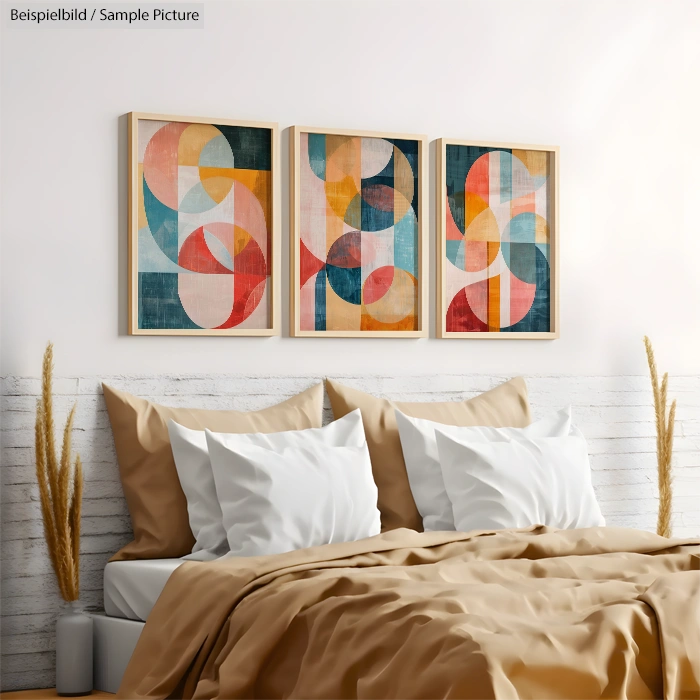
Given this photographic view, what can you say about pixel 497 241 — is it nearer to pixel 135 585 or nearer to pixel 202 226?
pixel 202 226

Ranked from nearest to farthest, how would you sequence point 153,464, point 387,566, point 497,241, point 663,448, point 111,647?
1. point 387,566
2. point 111,647
3. point 153,464
4. point 497,241
5. point 663,448

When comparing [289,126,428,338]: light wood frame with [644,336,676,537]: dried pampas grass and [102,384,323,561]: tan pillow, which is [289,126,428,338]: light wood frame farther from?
[644,336,676,537]: dried pampas grass

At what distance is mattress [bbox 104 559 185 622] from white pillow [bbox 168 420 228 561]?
11cm

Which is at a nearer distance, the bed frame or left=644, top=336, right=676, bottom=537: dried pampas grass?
the bed frame

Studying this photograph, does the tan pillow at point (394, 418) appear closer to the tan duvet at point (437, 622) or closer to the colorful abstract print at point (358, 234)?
the colorful abstract print at point (358, 234)

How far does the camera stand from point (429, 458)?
388 cm

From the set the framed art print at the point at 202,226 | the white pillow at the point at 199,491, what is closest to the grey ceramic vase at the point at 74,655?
the white pillow at the point at 199,491

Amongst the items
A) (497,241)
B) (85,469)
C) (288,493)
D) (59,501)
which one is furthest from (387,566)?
(497,241)

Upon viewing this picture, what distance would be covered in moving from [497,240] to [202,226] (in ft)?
4.07

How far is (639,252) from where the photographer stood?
468 centimetres

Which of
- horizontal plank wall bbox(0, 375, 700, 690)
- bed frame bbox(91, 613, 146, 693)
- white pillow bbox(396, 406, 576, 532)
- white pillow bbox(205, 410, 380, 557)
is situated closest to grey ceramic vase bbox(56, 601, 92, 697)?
bed frame bbox(91, 613, 146, 693)

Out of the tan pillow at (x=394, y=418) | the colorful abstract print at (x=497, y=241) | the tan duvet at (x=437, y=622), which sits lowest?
the tan duvet at (x=437, y=622)

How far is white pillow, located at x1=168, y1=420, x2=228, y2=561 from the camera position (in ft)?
11.6

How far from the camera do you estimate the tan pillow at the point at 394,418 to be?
392 cm
